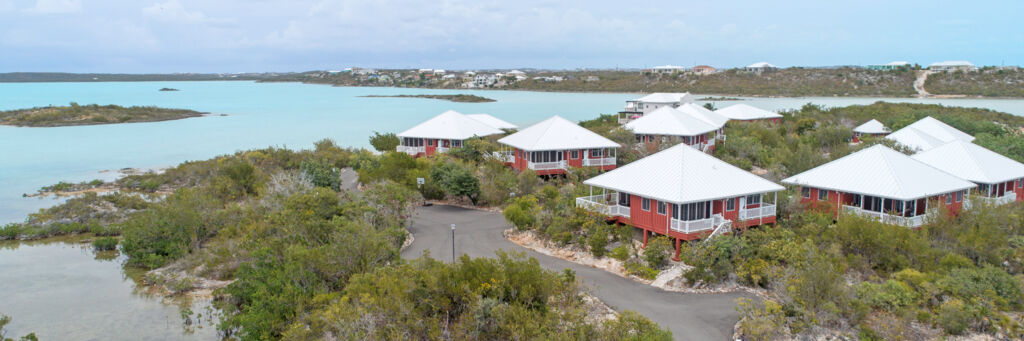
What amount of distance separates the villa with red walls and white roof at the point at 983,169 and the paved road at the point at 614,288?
48.9 feet

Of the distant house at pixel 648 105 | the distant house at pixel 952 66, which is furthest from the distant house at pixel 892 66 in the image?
the distant house at pixel 648 105

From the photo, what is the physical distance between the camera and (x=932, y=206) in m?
22.2

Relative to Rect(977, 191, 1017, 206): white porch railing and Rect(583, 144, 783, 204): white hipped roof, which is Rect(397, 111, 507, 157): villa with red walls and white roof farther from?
Rect(977, 191, 1017, 206): white porch railing

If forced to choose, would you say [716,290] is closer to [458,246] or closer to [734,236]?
[734,236]

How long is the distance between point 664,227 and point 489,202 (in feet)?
37.1

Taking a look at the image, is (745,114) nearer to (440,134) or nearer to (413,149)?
(440,134)

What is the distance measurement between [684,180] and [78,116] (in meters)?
98.2

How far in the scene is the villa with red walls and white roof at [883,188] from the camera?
2222cm

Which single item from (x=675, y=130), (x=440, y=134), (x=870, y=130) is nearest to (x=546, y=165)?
(x=440, y=134)

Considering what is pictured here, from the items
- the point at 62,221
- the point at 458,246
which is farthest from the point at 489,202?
the point at 62,221

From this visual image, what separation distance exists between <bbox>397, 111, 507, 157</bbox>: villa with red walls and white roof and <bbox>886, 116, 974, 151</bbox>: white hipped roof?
84.2 feet

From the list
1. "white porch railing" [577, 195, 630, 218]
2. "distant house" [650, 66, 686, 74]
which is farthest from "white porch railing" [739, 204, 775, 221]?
"distant house" [650, 66, 686, 74]

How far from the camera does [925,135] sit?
3869 centimetres

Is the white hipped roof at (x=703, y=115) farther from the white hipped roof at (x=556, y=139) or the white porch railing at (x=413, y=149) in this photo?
the white porch railing at (x=413, y=149)
